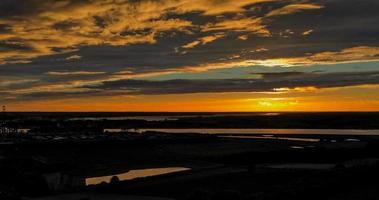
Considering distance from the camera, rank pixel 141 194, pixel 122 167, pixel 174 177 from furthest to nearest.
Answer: pixel 122 167 < pixel 174 177 < pixel 141 194

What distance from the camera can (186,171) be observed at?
36.4 m

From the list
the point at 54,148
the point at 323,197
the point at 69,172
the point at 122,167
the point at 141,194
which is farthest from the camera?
the point at 54,148

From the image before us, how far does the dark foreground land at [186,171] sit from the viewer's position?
25562mm

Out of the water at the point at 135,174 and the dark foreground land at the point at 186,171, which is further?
the water at the point at 135,174

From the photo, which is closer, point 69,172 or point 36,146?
point 69,172

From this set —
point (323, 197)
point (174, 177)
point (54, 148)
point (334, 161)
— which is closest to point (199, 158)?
point (334, 161)

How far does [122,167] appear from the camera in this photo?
4247 cm

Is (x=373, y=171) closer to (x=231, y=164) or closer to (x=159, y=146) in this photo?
(x=231, y=164)

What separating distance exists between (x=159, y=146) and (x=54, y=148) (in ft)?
36.6

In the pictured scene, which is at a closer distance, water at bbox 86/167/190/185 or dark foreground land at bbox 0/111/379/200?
dark foreground land at bbox 0/111/379/200

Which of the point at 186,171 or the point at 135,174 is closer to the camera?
the point at 186,171

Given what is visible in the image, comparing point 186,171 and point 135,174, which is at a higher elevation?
point 186,171

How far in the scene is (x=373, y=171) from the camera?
2888cm

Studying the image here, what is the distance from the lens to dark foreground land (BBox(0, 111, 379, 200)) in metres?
25.6
